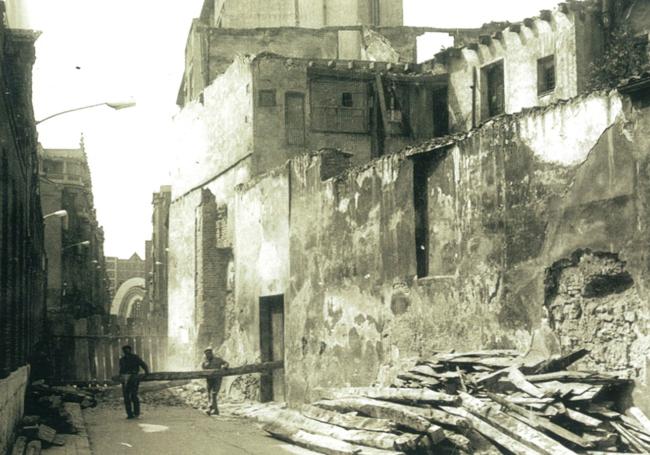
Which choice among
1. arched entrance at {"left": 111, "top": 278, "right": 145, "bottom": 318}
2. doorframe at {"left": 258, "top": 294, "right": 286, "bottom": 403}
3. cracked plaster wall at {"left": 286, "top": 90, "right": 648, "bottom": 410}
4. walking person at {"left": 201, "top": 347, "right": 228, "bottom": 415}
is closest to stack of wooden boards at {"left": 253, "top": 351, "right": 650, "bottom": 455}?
cracked plaster wall at {"left": 286, "top": 90, "right": 648, "bottom": 410}

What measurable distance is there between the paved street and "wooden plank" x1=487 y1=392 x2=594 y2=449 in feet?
10.7

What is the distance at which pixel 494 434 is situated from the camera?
Answer: 29.9 ft

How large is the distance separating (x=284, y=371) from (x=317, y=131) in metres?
10.8

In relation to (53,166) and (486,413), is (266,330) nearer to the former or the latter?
(486,413)

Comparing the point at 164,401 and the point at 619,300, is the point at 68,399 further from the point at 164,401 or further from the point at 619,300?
the point at 619,300

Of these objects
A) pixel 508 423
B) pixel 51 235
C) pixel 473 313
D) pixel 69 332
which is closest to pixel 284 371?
pixel 473 313

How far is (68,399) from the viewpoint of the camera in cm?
1820

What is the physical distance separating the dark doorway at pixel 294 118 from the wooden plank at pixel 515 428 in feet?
57.7

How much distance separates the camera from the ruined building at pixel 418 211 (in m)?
9.91

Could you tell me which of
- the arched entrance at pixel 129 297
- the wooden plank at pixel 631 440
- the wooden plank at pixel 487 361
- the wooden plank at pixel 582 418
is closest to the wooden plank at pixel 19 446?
the wooden plank at pixel 487 361

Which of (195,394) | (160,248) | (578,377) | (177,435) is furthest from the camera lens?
(160,248)

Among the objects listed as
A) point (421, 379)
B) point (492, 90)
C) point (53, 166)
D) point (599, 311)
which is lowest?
point (421, 379)

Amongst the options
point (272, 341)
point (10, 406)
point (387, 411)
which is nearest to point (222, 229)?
point (272, 341)

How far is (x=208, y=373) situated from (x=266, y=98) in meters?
11.5
